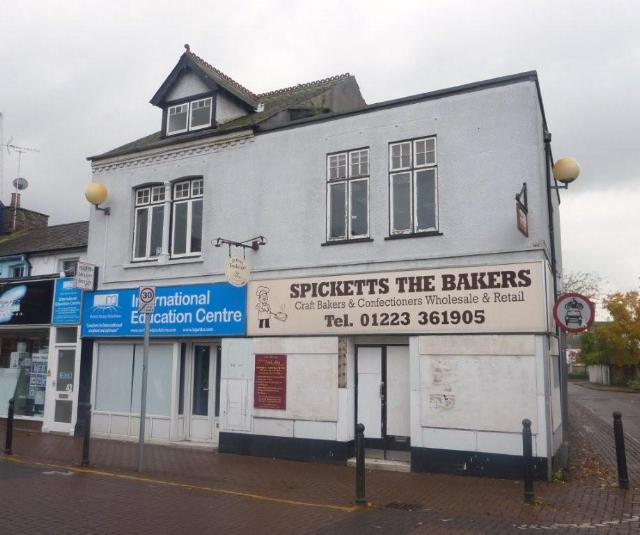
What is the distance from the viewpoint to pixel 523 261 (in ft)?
36.3

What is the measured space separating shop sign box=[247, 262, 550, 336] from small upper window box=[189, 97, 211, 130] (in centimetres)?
486

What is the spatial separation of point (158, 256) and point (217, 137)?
3.21m

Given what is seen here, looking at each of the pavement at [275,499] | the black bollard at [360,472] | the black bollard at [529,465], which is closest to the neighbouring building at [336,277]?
the pavement at [275,499]

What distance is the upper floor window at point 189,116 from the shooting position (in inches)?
637

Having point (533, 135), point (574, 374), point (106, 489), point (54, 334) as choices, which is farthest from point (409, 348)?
point (574, 374)

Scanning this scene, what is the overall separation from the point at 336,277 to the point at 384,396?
2512 mm

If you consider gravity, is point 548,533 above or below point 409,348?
below

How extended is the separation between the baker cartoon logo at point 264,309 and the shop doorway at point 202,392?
68.8 inches

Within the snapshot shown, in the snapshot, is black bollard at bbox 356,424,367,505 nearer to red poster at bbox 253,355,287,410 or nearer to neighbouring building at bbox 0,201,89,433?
red poster at bbox 253,355,287,410

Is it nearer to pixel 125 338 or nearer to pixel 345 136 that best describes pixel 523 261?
pixel 345 136

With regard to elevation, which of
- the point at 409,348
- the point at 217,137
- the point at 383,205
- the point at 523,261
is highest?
the point at 217,137

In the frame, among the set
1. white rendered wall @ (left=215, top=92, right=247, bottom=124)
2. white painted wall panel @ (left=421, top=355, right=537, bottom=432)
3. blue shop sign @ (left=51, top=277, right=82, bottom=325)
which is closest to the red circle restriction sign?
white painted wall panel @ (left=421, top=355, right=537, bottom=432)

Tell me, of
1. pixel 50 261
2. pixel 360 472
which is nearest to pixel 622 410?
pixel 360 472

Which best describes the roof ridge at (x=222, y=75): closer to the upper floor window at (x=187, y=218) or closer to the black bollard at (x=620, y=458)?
the upper floor window at (x=187, y=218)
